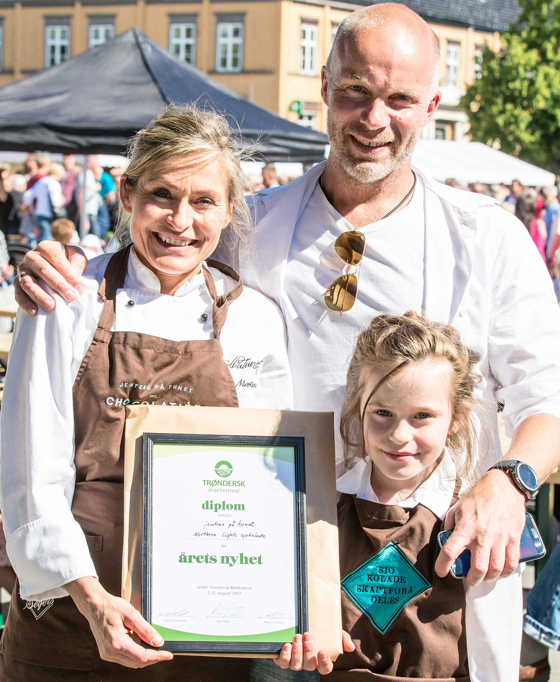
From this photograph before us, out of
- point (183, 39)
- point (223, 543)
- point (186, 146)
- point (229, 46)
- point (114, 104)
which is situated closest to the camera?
point (223, 543)

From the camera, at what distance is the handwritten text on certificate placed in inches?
67.6

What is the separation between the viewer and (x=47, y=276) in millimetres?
1861

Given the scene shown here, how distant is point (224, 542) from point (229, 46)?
33929 mm

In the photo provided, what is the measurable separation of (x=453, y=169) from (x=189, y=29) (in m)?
19.9

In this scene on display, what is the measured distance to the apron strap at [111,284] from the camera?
1900 mm

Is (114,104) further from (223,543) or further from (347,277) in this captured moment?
(223,543)

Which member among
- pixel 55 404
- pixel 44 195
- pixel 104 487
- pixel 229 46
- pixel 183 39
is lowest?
pixel 44 195

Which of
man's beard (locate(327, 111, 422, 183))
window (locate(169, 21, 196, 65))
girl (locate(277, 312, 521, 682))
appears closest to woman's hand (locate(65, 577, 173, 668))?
girl (locate(277, 312, 521, 682))

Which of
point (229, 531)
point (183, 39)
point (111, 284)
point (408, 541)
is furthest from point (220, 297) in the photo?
point (183, 39)

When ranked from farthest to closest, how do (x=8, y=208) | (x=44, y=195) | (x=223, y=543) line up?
(x=44, y=195) < (x=8, y=208) < (x=223, y=543)

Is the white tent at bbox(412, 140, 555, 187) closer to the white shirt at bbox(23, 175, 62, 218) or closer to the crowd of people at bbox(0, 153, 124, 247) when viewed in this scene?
the crowd of people at bbox(0, 153, 124, 247)

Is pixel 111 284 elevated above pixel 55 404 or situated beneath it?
elevated above

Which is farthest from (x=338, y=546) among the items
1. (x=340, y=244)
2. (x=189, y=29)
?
(x=189, y=29)

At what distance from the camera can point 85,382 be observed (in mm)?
1854
